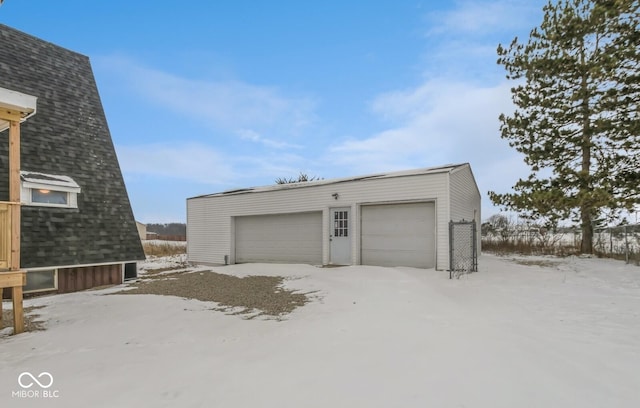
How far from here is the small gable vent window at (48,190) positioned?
8.09 meters

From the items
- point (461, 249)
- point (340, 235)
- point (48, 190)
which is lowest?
point (461, 249)

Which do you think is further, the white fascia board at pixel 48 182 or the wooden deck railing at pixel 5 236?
the white fascia board at pixel 48 182

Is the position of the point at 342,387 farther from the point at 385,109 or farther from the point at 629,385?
the point at 385,109

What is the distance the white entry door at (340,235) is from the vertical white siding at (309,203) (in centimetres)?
17

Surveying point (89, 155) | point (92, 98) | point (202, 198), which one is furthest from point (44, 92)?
point (202, 198)

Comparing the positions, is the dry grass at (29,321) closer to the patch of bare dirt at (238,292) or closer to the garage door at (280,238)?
the patch of bare dirt at (238,292)

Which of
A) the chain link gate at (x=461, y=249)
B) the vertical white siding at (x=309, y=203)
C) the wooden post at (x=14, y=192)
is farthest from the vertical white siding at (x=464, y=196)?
Answer: the wooden post at (x=14, y=192)

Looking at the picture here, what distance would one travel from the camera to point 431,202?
9.48 meters

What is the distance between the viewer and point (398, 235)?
1002 cm

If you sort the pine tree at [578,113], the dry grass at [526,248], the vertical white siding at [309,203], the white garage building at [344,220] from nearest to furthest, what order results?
the vertical white siding at [309,203] → the white garage building at [344,220] → the pine tree at [578,113] → the dry grass at [526,248]

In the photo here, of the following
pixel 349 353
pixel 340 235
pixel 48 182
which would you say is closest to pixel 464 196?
pixel 340 235

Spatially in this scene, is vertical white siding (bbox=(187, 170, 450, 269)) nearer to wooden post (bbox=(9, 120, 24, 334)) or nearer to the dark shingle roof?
the dark shingle roof

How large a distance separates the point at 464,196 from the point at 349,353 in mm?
9401
